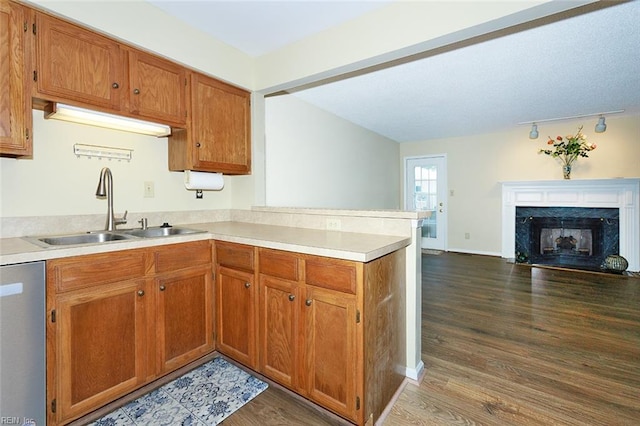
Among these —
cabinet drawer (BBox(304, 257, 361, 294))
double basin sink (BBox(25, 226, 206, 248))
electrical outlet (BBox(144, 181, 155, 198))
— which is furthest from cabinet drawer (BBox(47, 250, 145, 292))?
cabinet drawer (BBox(304, 257, 361, 294))

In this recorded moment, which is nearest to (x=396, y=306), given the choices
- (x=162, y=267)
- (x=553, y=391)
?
(x=553, y=391)

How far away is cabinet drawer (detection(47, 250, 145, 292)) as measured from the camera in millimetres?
1438

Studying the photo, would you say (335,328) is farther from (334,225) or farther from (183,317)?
(183,317)

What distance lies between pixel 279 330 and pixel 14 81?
1.89 m

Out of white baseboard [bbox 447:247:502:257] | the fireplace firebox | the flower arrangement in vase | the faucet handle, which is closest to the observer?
the faucet handle

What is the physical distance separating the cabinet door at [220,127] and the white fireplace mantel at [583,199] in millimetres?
4785

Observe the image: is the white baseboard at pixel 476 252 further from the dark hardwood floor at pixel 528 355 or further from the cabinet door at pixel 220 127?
the cabinet door at pixel 220 127

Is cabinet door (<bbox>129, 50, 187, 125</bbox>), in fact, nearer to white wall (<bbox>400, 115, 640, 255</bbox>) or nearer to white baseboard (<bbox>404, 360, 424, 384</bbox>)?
white baseboard (<bbox>404, 360, 424, 384</bbox>)

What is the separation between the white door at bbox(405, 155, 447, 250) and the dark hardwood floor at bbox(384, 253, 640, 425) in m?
2.44

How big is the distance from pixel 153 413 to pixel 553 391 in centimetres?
231

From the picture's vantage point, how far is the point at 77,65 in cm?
172

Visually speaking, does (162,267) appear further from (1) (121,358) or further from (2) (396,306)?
(2) (396,306)

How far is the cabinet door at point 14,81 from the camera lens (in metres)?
1.48

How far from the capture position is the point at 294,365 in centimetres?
165
